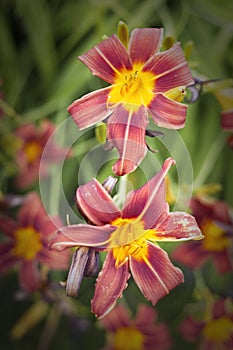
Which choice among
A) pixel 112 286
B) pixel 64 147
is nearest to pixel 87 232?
pixel 112 286

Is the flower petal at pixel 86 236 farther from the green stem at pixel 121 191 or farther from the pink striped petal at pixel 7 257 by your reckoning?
the pink striped petal at pixel 7 257

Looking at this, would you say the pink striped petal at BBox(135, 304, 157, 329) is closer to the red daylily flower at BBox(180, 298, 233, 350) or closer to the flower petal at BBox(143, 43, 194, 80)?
the red daylily flower at BBox(180, 298, 233, 350)

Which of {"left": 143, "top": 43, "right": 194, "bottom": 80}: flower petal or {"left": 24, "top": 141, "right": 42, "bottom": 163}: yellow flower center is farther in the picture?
{"left": 24, "top": 141, "right": 42, "bottom": 163}: yellow flower center

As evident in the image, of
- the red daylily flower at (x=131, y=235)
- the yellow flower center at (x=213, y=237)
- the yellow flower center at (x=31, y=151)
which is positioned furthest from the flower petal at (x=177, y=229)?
the yellow flower center at (x=31, y=151)

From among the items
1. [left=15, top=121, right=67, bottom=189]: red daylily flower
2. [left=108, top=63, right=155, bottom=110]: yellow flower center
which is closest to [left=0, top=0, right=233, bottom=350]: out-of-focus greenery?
[left=15, top=121, right=67, bottom=189]: red daylily flower

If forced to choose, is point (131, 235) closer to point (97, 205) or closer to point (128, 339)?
point (97, 205)

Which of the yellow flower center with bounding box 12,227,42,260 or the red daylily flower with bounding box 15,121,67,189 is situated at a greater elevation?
the red daylily flower with bounding box 15,121,67,189

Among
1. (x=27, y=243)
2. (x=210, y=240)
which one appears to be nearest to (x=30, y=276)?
(x=27, y=243)

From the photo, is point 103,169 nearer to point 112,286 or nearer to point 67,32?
point 112,286
